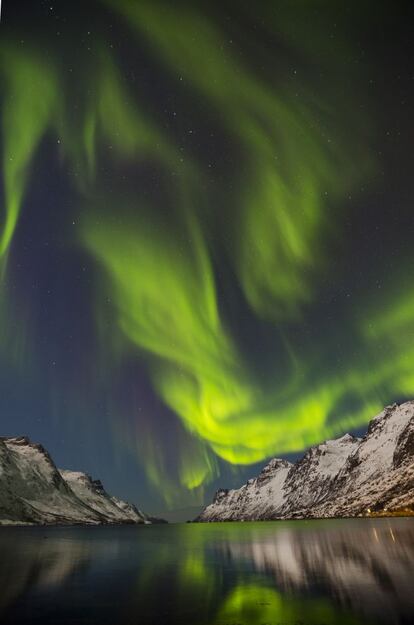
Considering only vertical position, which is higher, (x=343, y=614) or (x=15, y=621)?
(x=15, y=621)

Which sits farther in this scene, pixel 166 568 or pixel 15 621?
pixel 166 568

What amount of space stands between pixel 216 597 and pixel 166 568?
59.6ft

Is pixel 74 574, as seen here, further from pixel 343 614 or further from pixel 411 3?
pixel 411 3

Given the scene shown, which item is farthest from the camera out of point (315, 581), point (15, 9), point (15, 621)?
point (315, 581)

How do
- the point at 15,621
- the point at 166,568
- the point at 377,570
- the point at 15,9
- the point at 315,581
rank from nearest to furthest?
the point at 15,621 → the point at 15,9 → the point at 315,581 → the point at 377,570 → the point at 166,568

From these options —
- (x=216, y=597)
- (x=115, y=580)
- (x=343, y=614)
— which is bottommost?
(x=343, y=614)

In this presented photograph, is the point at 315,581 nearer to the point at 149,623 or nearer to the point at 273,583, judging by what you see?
the point at 273,583

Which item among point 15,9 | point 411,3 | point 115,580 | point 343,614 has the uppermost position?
point 15,9

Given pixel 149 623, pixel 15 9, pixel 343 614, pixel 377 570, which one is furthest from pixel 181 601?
pixel 15 9

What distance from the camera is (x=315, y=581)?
2736 centimetres

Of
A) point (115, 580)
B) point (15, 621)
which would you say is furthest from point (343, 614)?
point (115, 580)

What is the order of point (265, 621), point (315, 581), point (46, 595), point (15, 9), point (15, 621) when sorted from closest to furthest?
point (265, 621) < point (15, 621) < point (15, 9) < point (46, 595) < point (315, 581)

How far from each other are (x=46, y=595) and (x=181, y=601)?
815 cm

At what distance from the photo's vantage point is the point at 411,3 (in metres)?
21.6
